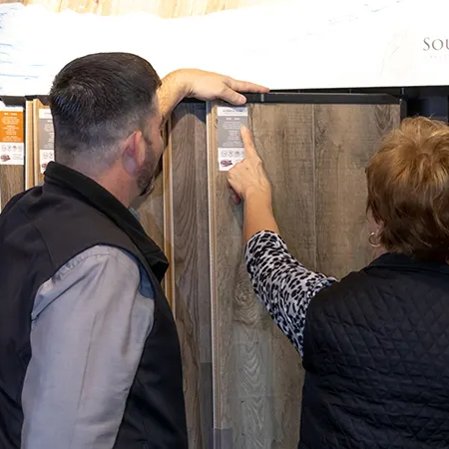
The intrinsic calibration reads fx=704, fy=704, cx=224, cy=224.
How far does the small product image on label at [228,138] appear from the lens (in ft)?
5.46

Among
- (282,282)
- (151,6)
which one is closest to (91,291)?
(282,282)

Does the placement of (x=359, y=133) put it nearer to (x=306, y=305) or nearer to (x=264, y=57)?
(x=264, y=57)

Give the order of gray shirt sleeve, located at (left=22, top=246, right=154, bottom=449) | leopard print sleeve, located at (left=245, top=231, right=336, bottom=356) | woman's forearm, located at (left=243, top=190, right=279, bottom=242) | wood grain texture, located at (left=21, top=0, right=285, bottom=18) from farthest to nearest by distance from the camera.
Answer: wood grain texture, located at (left=21, top=0, right=285, bottom=18) < woman's forearm, located at (left=243, top=190, right=279, bottom=242) < leopard print sleeve, located at (left=245, top=231, right=336, bottom=356) < gray shirt sleeve, located at (left=22, top=246, right=154, bottom=449)

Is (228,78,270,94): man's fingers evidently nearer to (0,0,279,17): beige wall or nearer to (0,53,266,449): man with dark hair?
(0,0,279,17): beige wall

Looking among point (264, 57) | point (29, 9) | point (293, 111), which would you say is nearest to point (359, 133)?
point (293, 111)

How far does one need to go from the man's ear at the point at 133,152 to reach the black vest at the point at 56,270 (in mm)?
82

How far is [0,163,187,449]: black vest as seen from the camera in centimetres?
105

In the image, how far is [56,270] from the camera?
102 cm

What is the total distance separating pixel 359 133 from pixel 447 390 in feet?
2.55

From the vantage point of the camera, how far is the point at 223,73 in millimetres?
1827

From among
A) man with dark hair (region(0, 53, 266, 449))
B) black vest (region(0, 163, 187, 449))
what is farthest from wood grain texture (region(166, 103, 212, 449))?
black vest (region(0, 163, 187, 449))

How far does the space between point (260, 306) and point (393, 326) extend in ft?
1.83

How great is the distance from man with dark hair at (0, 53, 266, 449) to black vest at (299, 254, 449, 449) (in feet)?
0.87

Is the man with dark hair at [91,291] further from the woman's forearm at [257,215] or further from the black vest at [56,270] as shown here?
the woman's forearm at [257,215]
